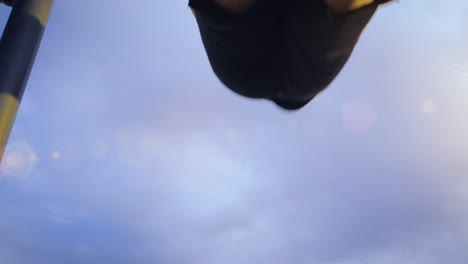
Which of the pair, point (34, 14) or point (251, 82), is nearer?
point (251, 82)

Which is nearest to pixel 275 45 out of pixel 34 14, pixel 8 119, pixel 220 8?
pixel 220 8

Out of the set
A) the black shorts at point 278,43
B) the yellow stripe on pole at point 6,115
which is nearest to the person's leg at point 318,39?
the black shorts at point 278,43

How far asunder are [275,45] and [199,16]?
0.19 meters

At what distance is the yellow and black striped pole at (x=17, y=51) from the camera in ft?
5.14

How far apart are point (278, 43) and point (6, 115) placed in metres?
1.27

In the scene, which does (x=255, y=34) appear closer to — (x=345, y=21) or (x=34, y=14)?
(x=345, y=21)

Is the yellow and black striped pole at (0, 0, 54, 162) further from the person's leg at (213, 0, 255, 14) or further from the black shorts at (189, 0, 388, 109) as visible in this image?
the person's leg at (213, 0, 255, 14)

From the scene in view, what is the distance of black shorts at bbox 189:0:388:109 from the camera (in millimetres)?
829

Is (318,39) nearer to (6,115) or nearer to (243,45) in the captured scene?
(243,45)

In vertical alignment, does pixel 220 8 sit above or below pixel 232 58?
above

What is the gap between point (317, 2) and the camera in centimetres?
80

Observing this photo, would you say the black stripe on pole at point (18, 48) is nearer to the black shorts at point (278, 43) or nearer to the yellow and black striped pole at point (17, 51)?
the yellow and black striped pole at point (17, 51)

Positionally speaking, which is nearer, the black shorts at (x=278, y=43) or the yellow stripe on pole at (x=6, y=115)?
the black shorts at (x=278, y=43)

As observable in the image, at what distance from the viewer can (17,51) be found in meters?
1.64
